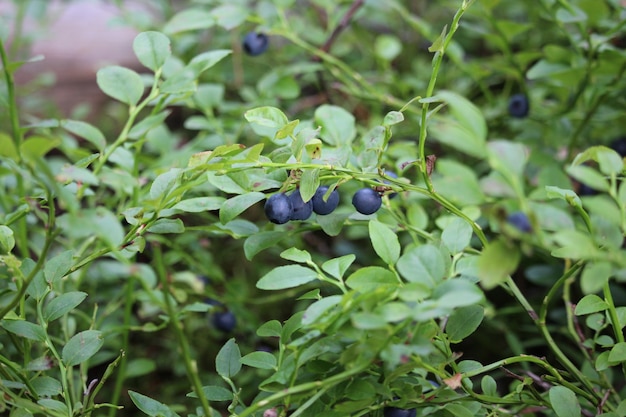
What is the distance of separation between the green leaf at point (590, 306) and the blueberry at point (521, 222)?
0.29 meters

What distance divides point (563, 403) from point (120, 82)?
75 cm

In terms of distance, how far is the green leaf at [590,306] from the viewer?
76 cm

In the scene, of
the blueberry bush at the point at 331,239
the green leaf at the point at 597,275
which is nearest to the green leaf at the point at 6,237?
the blueberry bush at the point at 331,239

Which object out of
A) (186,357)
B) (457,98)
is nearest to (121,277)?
(186,357)

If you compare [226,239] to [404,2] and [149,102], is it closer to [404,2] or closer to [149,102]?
[149,102]

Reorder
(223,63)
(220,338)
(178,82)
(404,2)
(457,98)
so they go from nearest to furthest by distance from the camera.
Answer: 1. (457,98)
2. (178,82)
3. (220,338)
4. (223,63)
5. (404,2)

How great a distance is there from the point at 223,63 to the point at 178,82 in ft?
3.16

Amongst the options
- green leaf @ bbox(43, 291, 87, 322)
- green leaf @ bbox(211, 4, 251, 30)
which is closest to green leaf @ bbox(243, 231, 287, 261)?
green leaf @ bbox(43, 291, 87, 322)

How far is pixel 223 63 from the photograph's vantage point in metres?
1.88

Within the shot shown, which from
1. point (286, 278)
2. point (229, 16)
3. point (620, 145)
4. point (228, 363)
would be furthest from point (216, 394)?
point (620, 145)

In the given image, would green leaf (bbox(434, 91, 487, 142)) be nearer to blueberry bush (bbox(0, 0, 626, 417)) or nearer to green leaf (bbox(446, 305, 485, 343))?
blueberry bush (bbox(0, 0, 626, 417))

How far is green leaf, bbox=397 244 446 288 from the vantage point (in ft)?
2.02

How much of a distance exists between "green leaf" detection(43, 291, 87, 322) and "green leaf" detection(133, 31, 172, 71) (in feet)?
1.18

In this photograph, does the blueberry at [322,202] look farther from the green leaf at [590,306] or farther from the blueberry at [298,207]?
the green leaf at [590,306]
